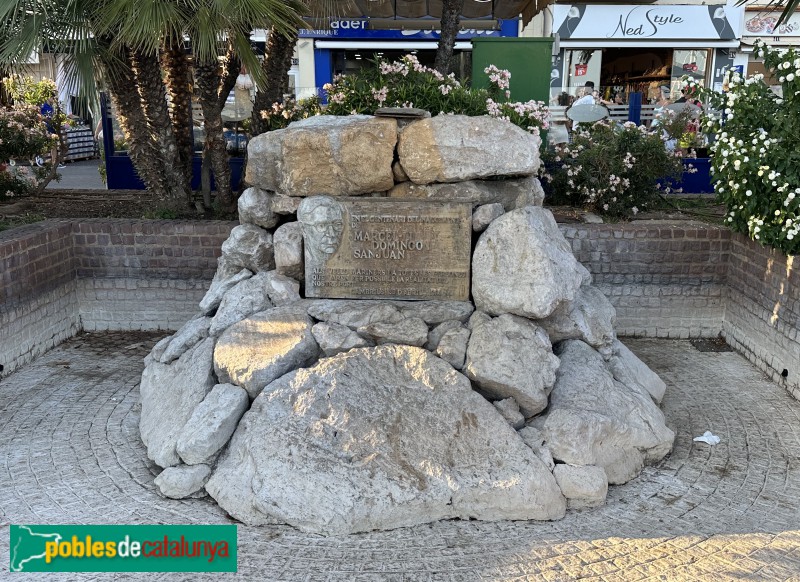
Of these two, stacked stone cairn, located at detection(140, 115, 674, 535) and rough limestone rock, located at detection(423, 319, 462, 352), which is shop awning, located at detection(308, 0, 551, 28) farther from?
rough limestone rock, located at detection(423, 319, 462, 352)

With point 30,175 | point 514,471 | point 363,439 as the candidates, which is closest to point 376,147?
point 363,439

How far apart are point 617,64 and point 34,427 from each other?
15.6 m

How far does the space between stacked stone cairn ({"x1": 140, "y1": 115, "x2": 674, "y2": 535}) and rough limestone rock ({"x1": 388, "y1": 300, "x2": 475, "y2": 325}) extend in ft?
0.03

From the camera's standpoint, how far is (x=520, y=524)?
3984 mm

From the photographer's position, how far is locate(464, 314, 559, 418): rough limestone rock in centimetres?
450

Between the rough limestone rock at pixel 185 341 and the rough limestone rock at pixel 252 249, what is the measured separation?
1.74ft

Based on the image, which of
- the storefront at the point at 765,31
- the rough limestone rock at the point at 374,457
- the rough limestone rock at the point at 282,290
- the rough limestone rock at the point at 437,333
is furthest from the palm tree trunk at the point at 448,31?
the storefront at the point at 765,31

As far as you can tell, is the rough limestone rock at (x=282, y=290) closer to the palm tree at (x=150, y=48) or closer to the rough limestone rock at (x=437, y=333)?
the rough limestone rock at (x=437, y=333)

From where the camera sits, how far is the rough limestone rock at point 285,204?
5.30 meters

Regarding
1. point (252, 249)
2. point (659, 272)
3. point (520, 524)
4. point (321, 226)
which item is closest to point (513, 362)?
point (520, 524)

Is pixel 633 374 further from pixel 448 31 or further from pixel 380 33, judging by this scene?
pixel 380 33

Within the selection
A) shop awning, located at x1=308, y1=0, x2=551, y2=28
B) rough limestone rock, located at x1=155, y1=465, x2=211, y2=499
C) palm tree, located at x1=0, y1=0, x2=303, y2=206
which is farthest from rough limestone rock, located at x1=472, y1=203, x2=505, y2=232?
shop awning, located at x1=308, y1=0, x2=551, y2=28

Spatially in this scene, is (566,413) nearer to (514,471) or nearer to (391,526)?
(514,471)

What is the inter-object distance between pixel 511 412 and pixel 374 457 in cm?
94
